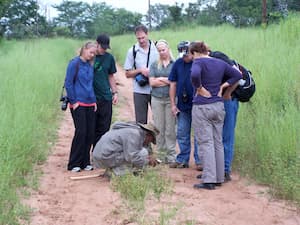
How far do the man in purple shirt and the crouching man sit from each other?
0.65 metres

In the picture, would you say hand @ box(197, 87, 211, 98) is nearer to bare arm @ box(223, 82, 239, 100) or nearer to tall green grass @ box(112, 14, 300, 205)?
bare arm @ box(223, 82, 239, 100)

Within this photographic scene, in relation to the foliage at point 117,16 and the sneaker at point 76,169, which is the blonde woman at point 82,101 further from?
the foliage at point 117,16

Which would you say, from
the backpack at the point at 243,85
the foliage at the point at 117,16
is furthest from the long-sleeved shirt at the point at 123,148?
the foliage at the point at 117,16

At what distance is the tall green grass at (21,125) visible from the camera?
16.3 ft

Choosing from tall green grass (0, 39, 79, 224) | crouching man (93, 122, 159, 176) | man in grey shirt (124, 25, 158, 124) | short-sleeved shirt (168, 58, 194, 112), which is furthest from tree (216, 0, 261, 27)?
crouching man (93, 122, 159, 176)

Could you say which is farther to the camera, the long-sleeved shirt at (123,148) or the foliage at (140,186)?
the long-sleeved shirt at (123,148)

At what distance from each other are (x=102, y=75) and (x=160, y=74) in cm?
78

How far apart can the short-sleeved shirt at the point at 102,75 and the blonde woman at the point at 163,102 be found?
60 cm

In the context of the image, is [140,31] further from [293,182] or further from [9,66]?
[9,66]

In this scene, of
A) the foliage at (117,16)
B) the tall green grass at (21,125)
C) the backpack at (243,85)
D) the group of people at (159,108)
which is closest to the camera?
the tall green grass at (21,125)

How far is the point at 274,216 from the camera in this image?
4.91 m

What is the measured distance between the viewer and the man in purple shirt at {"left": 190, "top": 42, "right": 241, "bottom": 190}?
18.3ft

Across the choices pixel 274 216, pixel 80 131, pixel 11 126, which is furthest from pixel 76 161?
pixel 274 216

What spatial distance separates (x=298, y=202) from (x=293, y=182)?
8.3 inches
